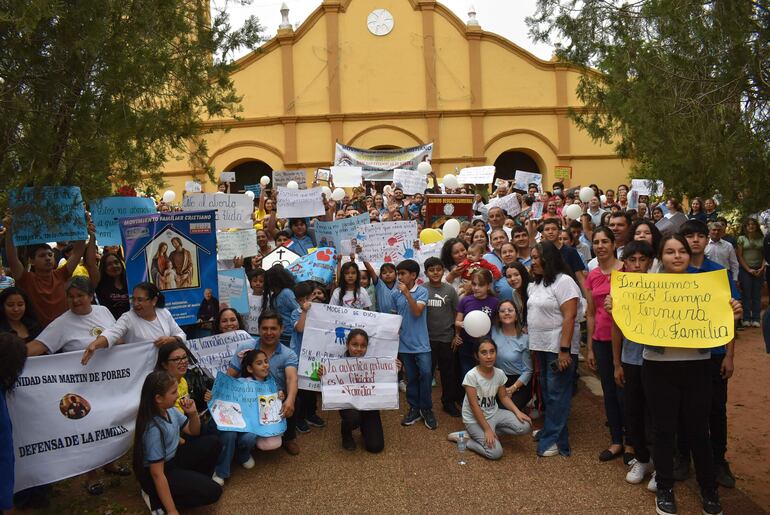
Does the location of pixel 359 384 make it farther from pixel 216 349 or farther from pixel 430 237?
pixel 430 237

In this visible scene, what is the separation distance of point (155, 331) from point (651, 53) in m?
4.69

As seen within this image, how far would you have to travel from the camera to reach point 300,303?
680 centimetres

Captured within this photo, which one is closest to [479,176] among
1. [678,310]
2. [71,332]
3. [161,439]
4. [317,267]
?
[317,267]

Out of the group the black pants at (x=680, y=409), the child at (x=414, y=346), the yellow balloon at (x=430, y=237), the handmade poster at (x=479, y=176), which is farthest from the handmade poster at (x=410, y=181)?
the black pants at (x=680, y=409)

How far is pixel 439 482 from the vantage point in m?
5.29

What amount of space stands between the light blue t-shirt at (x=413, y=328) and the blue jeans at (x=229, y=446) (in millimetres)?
1748

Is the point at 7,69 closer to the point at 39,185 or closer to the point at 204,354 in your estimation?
the point at 39,185

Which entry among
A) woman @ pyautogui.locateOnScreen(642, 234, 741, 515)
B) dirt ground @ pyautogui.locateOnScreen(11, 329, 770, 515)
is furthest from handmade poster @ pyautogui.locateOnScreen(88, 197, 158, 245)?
woman @ pyautogui.locateOnScreen(642, 234, 741, 515)

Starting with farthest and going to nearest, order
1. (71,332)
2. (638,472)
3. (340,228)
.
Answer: (340,228) < (71,332) < (638,472)

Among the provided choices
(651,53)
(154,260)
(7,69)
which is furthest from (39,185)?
(651,53)

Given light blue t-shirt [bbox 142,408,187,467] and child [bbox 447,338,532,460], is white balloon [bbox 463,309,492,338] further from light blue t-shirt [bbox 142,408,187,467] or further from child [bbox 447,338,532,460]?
light blue t-shirt [bbox 142,408,187,467]

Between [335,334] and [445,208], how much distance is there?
4.66m

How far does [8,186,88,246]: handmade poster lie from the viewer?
14.7 ft

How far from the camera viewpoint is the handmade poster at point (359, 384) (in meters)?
6.00
